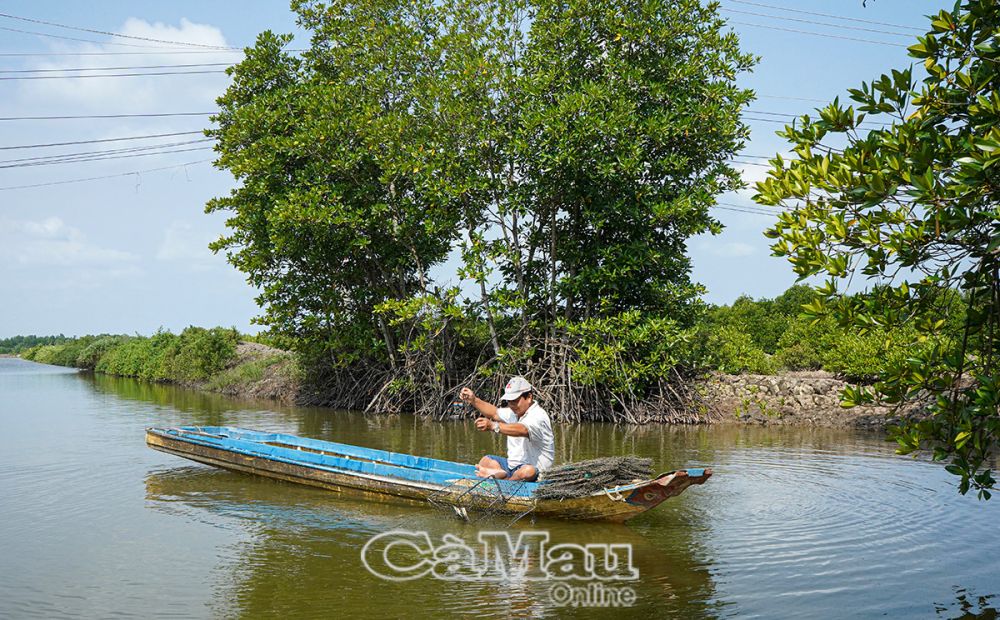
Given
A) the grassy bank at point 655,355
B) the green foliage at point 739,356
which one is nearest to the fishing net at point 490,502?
the grassy bank at point 655,355

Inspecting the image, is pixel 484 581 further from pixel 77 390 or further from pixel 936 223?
pixel 77 390

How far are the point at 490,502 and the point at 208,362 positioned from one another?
25884 millimetres

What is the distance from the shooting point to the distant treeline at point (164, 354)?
104ft

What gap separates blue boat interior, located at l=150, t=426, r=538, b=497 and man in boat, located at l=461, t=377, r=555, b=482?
0.33 metres

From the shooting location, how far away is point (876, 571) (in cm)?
691

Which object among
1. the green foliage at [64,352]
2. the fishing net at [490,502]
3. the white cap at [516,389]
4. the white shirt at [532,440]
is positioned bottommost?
the fishing net at [490,502]

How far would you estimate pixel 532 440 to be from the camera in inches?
340

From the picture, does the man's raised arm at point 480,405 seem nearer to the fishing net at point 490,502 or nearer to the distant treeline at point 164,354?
the fishing net at point 490,502

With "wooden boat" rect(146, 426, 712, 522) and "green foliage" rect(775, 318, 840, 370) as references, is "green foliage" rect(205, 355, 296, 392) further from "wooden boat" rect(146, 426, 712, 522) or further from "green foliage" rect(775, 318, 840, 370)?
"wooden boat" rect(146, 426, 712, 522)

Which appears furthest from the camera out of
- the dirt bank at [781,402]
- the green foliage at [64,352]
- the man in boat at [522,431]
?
the green foliage at [64,352]

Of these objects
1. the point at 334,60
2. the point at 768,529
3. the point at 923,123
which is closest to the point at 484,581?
the point at 768,529

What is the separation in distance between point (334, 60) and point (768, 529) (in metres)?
16.8

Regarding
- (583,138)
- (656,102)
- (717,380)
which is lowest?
(717,380)

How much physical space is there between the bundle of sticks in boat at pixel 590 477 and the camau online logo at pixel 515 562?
1.58ft
